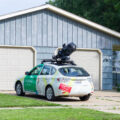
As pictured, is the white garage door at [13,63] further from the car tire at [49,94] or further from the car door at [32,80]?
the car tire at [49,94]

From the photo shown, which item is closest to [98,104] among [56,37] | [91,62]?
[56,37]

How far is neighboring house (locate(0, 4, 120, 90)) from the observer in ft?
73.8

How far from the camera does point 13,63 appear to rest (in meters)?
22.7

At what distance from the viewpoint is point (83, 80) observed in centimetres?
1670

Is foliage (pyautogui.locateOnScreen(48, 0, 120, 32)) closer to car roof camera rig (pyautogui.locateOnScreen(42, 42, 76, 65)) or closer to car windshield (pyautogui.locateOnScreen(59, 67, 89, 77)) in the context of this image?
car roof camera rig (pyautogui.locateOnScreen(42, 42, 76, 65))

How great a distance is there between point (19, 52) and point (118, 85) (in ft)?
20.3

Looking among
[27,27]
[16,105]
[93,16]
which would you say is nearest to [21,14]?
[27,27]

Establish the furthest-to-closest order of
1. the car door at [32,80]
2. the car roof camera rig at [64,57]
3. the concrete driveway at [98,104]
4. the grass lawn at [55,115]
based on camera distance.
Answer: the car roof camera rig at [64,57], the car door at [32,80], the concrete driveway at [98,104], the grass lawn at [55,115]

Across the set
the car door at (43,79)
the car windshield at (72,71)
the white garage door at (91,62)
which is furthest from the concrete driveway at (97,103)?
the white garage door at (91,62)

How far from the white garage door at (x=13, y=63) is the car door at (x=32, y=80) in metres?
4.17

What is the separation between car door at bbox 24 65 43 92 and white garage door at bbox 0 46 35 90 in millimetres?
4171

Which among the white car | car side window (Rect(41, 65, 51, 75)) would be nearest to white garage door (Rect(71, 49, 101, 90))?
the white car

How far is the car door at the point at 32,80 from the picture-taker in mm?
17922

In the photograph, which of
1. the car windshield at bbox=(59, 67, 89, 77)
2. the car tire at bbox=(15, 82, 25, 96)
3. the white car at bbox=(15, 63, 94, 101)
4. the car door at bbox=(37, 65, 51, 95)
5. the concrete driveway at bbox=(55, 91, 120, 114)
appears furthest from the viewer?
the car tire at bbox=(15, 82, 25, 96)
